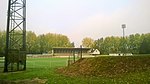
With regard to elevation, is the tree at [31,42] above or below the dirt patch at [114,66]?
above

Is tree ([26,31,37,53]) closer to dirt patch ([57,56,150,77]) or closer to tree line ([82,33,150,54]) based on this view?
tree line ([82,33,150,54])

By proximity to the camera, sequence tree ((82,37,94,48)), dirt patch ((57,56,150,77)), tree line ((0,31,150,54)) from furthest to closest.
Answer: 1. tree ((82,37,94,48))
2. tree line ((0,31,150,54))
3. dirt patch ((57,56,150,77))

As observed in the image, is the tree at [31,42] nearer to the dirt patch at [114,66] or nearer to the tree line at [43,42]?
the tree line at [43,42]

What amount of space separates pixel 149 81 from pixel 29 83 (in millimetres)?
7949

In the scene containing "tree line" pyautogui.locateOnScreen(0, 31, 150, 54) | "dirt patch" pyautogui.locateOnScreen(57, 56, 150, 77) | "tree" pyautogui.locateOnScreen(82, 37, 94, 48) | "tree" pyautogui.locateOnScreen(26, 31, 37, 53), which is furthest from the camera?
"tree" pyautogui.locateOnScreen(82, 37, 94, 48)

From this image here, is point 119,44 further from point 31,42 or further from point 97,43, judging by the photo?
point 31,42

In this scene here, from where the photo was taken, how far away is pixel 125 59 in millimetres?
19719

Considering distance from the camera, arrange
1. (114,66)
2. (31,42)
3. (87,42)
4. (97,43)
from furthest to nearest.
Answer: (87,42)
(97,43)
(31,42)
(114,66)

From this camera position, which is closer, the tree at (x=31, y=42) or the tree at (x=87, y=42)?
the tree at (x=31, y=42)

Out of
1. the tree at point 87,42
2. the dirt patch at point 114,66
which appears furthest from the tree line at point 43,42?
the dirt patch at point 114,66

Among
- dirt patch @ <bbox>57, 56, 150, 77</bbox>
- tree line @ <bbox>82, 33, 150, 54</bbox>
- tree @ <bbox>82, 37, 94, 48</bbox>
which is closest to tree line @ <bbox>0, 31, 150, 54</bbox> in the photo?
tree line @ <bbox>82, 33, 150, 54</bbox>

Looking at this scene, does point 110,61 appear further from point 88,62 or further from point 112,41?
point 112,41

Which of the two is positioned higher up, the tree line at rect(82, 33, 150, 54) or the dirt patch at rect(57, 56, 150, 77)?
the tree line at rect(82, 33, 150, 54)

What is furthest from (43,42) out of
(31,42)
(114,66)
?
(114,66)
